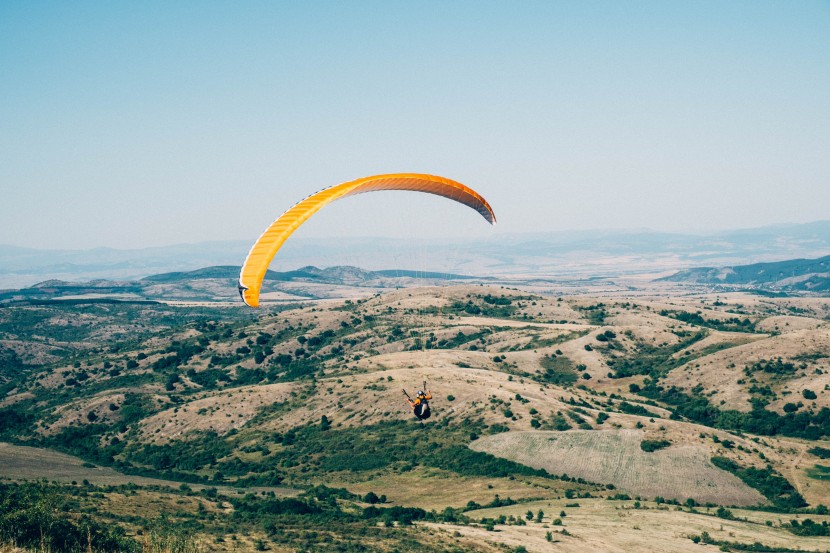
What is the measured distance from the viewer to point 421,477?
68750 millimetres

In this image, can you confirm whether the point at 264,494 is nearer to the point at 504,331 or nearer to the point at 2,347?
the point at 504,331

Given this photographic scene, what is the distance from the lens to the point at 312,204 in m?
34.8

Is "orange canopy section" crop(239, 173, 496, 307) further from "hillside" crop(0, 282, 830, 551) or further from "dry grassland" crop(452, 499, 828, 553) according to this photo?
"dry grassland" crop(452, 499, 828, 553)

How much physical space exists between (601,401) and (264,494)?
173 feet

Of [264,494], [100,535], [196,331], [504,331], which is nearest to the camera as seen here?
[100,535]

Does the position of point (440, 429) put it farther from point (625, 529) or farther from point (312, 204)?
point (312, 204)

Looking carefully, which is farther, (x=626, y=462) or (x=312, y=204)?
(x=626, y=462)

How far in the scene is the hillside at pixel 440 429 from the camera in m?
47.8

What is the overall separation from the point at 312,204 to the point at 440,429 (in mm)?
52124

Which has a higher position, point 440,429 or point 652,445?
point 652,445

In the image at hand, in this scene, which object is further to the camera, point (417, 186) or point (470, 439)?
point (470, 439)

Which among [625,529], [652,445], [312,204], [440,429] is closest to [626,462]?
[652,445]

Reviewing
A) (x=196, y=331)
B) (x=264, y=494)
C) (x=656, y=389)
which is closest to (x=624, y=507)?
(x=264, y=494)

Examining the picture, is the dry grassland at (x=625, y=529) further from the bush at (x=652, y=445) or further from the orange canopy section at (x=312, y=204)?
the orange canopy section at (x=312, y=204)
